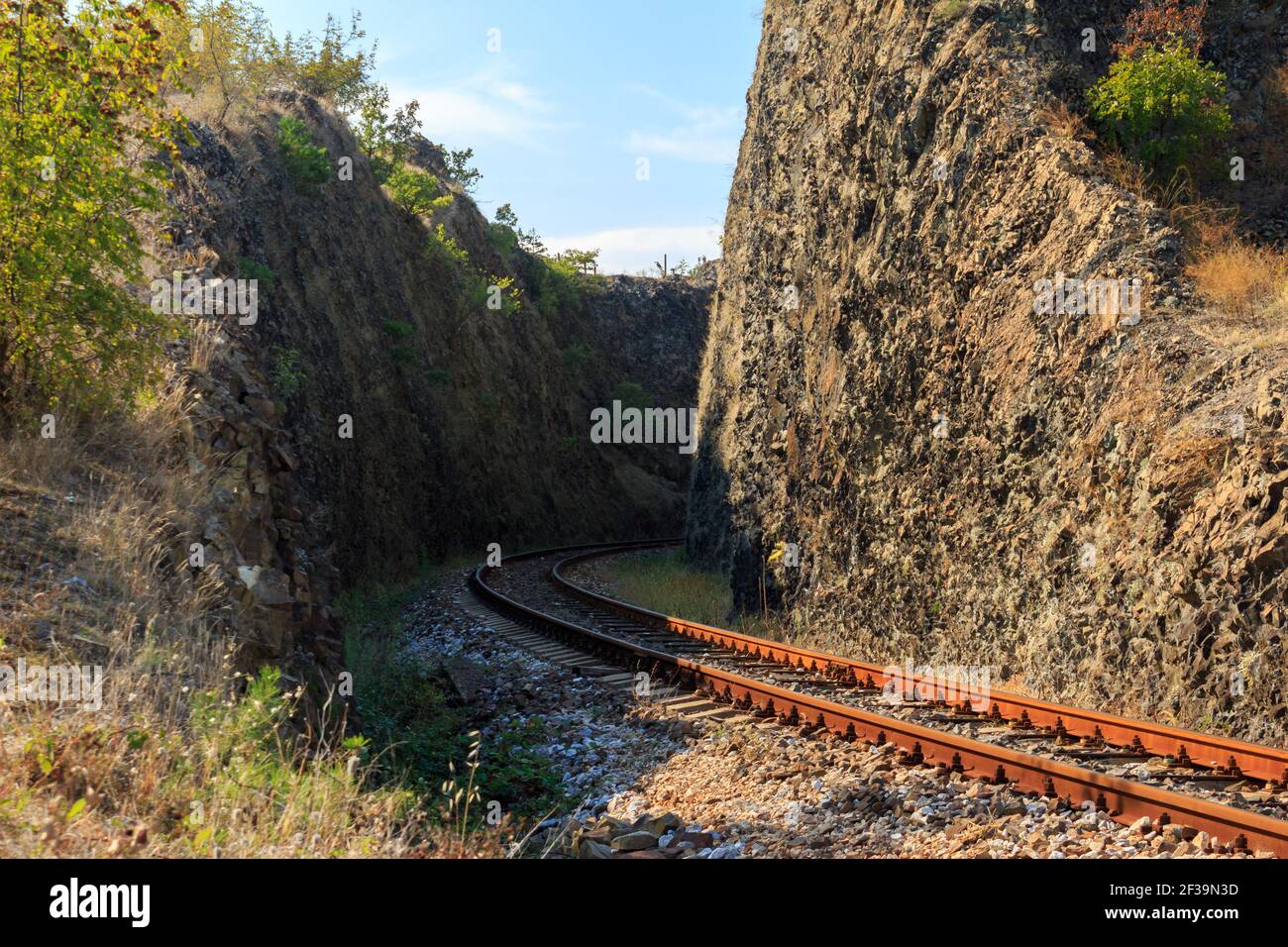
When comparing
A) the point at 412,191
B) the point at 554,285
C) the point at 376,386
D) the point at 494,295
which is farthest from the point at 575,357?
the point at 376,386

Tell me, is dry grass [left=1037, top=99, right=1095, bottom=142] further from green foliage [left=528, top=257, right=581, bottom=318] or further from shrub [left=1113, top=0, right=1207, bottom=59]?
green foliage [left=528, top=257, right=581, bottom=318]

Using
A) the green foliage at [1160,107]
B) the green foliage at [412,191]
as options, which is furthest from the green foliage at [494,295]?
the green foliage at [1160,107]

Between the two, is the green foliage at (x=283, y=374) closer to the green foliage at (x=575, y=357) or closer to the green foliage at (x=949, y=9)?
the green foliage at (x=949, y=9)

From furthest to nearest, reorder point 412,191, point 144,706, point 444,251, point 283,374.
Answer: point 444,251
point 412,191
point 283,374
point 144,706

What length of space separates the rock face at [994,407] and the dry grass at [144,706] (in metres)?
6.26

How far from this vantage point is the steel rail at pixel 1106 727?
604 centimetres

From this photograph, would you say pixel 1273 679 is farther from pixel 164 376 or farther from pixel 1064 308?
pixel 164 376

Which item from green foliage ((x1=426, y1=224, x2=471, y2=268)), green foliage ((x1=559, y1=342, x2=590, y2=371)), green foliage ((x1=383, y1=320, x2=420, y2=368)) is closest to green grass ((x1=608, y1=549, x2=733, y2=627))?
green foliage ((x1=383, y1=320, x2=420, y2=368))

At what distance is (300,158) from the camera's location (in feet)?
92.0

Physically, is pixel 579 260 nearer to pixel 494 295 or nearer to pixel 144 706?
pixel 494 295

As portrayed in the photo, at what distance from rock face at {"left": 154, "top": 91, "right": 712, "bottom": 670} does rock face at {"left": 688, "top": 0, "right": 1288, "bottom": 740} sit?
748 centimetres

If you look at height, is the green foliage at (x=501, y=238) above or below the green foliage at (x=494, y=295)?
above

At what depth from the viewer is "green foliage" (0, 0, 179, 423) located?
7.31 meters

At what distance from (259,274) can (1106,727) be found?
65.4ft
